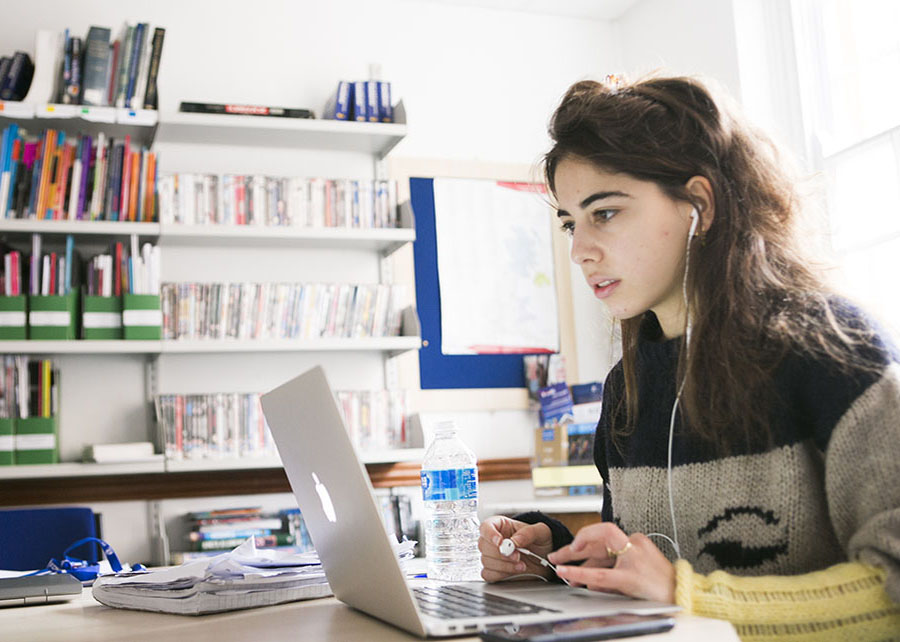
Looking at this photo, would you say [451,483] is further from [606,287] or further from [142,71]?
[142,71]

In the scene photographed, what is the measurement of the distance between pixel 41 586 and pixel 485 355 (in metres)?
2.46

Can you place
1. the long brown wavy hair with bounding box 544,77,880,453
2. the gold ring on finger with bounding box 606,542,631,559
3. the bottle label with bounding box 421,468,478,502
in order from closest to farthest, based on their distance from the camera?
the gold ring on finger with bounding box 606,542,631,559
the long brown wavy hair with bounding box 544,77,880,453
the bottle label with bounding box 421,468,478,502

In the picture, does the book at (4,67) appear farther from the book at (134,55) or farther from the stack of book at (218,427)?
the stack of book at (218,427)

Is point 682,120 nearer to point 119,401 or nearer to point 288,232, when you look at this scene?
point 288,232

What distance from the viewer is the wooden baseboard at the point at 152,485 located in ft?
10.2

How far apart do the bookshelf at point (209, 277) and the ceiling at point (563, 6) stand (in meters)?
0.85

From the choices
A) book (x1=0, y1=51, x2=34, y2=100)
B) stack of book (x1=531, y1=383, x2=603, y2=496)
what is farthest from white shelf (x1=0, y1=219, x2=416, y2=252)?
stack of book (x1=531, y1=383, x2=603, y2=496)

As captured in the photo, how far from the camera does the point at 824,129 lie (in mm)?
3287

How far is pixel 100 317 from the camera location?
3.07 m

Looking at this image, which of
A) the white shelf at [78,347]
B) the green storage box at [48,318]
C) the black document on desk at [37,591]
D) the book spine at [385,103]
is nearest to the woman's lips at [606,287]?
the black document on desk at [37,591]

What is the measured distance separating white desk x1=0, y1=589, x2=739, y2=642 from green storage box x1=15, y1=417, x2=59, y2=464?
6.07 feet

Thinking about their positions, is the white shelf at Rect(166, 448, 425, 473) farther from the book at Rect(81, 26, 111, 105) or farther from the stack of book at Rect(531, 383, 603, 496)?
the book at Rect(81, 26, 111, 105)

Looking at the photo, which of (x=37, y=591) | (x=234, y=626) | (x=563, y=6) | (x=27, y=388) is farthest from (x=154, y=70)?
(x=234, y=626)

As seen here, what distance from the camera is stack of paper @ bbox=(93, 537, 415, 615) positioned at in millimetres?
1166
